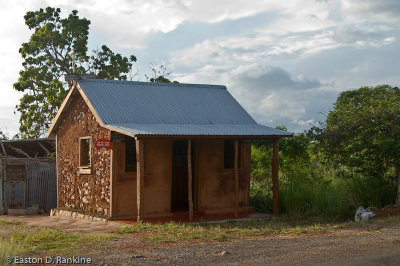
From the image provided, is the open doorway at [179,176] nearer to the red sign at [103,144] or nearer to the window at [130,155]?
the window at [130,155]

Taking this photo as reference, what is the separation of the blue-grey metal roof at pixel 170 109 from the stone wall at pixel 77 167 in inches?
22.7

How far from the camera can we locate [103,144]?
43.8 feet

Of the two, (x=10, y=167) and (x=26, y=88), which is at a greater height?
(x=26, y=88)

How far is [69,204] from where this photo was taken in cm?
1592

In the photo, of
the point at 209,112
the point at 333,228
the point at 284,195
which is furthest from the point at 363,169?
the point at 209,112

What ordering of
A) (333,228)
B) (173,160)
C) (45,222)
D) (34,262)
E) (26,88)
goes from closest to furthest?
1. (34,262)
2. (333,228)
3. (45,222)
4. (173,160)
5. (26,88)

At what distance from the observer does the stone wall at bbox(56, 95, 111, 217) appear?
14.0 metres

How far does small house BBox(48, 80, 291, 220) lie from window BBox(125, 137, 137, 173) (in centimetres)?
3

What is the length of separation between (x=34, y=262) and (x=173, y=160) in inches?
298

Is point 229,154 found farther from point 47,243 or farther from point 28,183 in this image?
point 28,183

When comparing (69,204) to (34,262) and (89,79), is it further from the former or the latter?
(34,262)

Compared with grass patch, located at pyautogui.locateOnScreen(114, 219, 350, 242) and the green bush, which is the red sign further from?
the green bush

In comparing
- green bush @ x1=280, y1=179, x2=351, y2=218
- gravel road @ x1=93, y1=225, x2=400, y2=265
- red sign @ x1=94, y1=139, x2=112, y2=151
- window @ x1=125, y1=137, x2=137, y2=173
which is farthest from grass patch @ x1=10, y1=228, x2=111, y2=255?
green bush @ x1=280, y1=179, x2=351, y2=218

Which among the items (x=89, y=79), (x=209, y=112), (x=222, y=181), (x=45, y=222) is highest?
(x=89, y=79)
